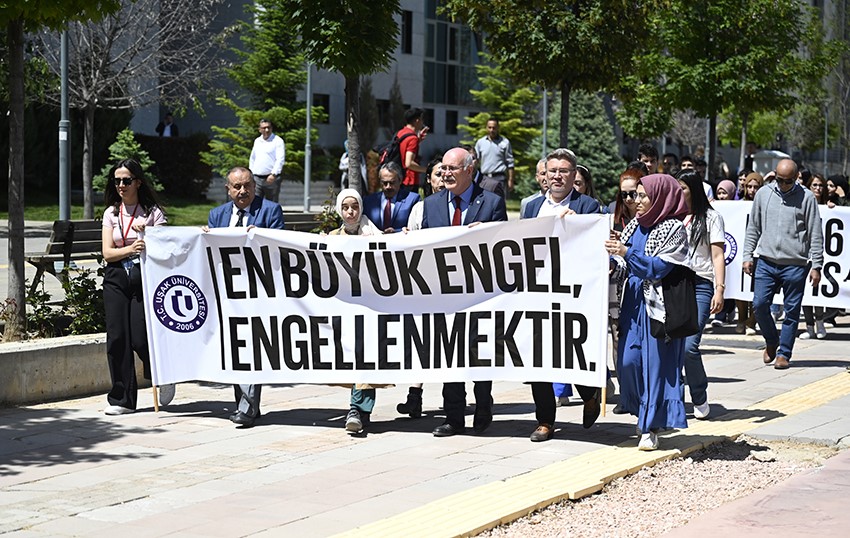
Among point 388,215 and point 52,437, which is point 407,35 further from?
point 52,437


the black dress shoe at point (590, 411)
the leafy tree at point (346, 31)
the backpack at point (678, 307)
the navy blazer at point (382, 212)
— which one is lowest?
the black dress shoe at point (590, 411)

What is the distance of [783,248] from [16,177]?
275 inches

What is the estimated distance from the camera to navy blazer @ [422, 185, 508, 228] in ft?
30.2

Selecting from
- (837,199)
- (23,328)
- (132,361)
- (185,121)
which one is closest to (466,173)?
(132,361)

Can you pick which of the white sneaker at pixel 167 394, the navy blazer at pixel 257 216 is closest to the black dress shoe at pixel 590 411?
the navy blazer at pixel 257 216

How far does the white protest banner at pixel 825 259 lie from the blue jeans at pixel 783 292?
1.51 meters

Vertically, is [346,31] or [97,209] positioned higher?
[346,31]

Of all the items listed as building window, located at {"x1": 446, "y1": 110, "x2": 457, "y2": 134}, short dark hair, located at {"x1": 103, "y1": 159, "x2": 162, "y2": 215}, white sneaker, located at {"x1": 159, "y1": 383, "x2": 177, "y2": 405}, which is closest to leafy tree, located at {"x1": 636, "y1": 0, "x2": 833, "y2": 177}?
short dark hair, located at {"x1": 103, "y1": 159, "x2": 162, "y2": 215}

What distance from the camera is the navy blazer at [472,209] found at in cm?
920

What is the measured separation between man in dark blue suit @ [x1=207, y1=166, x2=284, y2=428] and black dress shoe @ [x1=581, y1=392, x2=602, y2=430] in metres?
2.30

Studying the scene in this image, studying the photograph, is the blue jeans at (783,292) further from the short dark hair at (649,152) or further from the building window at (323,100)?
the building window at (323,100)

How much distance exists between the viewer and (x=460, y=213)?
365 inches

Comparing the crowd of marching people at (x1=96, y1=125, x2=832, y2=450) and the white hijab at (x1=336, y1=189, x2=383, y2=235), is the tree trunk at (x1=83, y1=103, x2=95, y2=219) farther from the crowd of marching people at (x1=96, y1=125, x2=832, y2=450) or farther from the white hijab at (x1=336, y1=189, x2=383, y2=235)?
the white hijab at (x1=336, y1=189, x2=383, y2=235)

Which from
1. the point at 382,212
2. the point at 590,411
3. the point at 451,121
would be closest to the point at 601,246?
the point at 590,411
